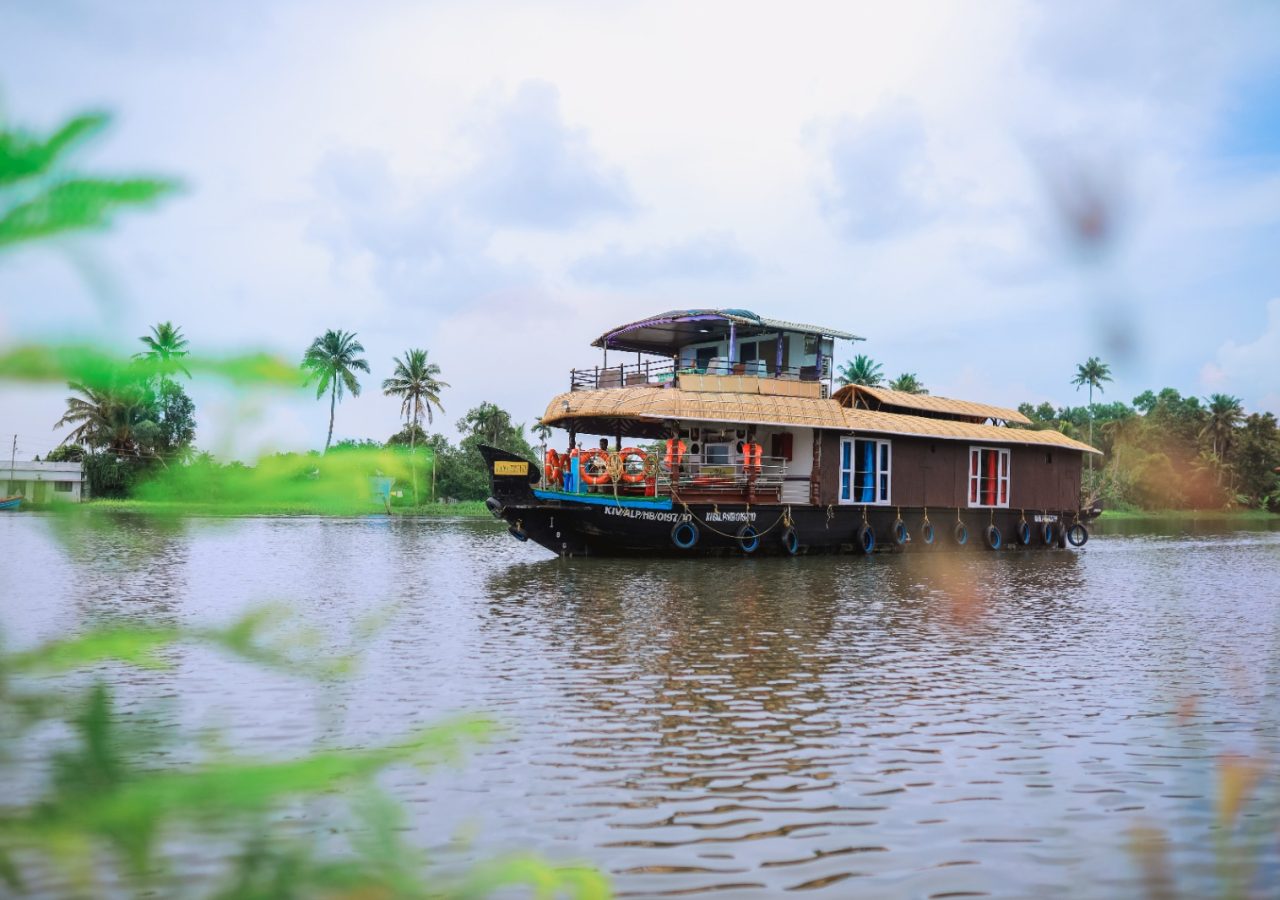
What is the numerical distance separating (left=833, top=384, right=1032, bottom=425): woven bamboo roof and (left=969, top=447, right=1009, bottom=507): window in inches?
62.9

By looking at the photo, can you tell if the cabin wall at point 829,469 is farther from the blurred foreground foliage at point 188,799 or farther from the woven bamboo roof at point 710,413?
the blurred foreground foliage at point 188,799

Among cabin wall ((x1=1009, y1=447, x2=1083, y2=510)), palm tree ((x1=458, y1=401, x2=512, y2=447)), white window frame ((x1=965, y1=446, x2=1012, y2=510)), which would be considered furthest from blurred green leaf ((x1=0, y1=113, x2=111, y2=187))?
palm tree ((x1=458, y1=401, x2=512, y2=447))

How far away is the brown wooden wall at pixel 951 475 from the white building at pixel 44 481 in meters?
23.3

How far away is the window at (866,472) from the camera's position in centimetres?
2553

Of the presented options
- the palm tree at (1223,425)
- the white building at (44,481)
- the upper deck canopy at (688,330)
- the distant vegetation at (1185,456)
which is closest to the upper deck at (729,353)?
the upper deck canopy at (688,330)

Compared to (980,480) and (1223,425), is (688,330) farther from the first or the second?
(1223,425)

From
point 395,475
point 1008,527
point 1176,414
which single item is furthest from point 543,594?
point 1176,414

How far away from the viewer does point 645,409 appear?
2245 cm

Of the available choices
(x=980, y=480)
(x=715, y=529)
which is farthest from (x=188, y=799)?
(x=980, y=480)

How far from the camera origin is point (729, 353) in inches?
1067

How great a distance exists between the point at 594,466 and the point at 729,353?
6148mm

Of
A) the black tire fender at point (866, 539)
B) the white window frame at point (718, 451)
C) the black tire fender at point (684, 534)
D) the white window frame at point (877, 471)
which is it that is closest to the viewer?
the black tire fender at point (684, 534)

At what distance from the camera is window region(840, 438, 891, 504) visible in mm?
25531

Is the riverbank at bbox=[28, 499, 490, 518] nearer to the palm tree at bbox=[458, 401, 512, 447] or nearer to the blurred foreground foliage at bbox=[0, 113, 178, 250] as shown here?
the blurred foreground foliage at bbox=[0, 113, 178, 250]
